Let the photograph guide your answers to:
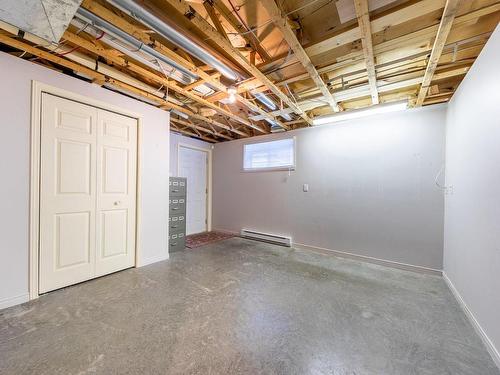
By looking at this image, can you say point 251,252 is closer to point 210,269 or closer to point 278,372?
point 210,269

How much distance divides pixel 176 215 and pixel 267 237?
1.94 meters

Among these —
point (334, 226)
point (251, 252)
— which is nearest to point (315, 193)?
point (334, 226)

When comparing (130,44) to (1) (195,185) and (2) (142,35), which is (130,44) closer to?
(2) (142,35)

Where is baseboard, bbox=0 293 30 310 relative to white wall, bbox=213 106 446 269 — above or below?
below

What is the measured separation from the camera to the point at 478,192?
1.79 m

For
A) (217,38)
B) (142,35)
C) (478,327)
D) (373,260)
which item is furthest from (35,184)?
(373,260)

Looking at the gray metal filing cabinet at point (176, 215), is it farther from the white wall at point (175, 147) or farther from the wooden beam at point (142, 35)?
the wooden beam at point (142, 35)

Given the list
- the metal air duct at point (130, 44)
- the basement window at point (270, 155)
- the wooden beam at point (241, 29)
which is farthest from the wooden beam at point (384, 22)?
the basement window at point (270, 155)

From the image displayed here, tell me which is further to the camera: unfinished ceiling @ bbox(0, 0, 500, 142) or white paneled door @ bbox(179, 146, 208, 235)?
white paneled door @ bbox(179, 146, 208, 235)

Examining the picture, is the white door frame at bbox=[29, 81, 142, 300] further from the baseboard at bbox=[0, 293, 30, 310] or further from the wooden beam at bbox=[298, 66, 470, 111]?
the wooden beam at bbox=[298, 66, 470, 111]

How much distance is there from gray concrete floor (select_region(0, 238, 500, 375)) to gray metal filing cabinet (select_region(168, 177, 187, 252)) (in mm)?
919

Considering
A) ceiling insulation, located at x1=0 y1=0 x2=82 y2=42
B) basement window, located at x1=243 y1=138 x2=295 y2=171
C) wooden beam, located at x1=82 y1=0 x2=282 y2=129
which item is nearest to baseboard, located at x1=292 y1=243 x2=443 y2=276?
basement window, located at x1=243 y1=138 x2=295 y2=171

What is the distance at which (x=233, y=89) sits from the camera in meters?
2.45

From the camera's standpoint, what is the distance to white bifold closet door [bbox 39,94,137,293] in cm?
222
